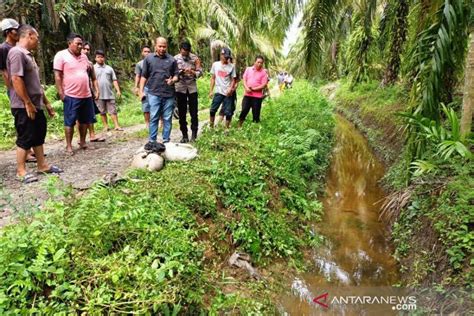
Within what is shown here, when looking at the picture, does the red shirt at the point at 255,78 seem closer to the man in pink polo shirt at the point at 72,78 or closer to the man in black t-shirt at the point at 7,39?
the man in pink polo shirt at the point at 72,78

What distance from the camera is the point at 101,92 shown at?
7473 mm

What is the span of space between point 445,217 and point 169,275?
3007 mm

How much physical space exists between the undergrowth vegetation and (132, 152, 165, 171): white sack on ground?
0.16 metres

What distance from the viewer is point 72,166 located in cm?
525

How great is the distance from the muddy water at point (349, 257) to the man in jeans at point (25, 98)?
368 cm

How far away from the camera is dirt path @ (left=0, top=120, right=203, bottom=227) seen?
153 inches

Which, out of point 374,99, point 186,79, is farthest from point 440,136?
point 374,99

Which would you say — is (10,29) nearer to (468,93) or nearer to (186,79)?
(186,79)

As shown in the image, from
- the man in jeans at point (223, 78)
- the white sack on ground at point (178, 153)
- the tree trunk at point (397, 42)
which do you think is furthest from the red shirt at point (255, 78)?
the tree trunk at point (397, 42)

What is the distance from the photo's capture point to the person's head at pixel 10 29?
14.3 feet

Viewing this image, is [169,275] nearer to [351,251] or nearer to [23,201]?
[23,201]

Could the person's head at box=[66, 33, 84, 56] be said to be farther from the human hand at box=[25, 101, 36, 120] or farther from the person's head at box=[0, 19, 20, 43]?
the human hand at box=[25, 101, 36, 120]

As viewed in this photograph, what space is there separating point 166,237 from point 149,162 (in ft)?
6.19

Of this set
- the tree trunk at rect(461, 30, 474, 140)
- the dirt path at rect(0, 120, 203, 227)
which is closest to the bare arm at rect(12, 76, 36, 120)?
the dirt path at rect(0, 120, 203, 227)
